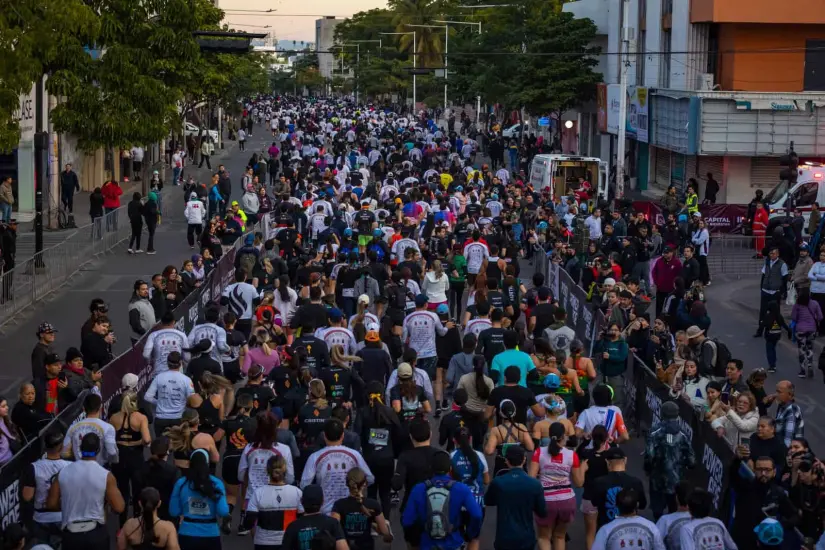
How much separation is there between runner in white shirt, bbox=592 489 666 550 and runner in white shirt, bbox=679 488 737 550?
0.18 metres

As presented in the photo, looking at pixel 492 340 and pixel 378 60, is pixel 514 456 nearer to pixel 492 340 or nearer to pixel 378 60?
pixel 492 340

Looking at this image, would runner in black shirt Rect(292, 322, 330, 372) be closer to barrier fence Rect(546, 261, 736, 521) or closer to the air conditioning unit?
barrier fence Rect(546, 261, 736, 521)

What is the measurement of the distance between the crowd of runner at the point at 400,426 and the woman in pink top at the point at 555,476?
0.05 ft

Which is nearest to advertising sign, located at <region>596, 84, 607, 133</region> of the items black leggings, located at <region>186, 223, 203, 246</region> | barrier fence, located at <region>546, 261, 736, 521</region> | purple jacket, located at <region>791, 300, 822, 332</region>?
black leggings, located at <region>186, 223, 203, 246</region>

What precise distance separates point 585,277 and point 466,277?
6.21 feet

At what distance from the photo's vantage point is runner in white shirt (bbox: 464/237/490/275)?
22.2m

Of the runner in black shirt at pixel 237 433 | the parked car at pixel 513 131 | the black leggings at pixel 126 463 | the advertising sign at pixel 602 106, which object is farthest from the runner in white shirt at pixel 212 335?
the parked car at pixel 513 131

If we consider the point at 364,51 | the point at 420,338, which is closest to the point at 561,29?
the point at 420,338

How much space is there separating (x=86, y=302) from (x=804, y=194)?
17.7 metres

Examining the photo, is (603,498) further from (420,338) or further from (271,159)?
(271,159)

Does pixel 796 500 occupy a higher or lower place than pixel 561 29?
lower

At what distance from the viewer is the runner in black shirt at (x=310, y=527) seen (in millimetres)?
9094

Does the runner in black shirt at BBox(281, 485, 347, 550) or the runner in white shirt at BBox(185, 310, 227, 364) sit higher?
the runner in white shirt at BBox(185, 310, 227, 364)

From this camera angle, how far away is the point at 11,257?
26984 mm
